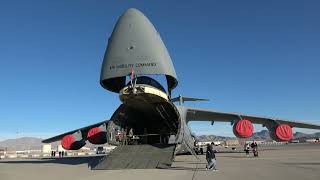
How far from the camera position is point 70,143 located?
2580 cm

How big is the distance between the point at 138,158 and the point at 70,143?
878cm

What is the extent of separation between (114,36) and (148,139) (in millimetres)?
9134

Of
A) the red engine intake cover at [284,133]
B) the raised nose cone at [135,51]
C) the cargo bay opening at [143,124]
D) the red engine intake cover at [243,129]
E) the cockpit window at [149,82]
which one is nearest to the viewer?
the raised nose cone at [135,51]

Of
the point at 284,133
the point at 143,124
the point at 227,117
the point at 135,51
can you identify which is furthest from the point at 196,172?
the point at 227,117

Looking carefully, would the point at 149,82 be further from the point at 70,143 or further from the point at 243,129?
the point at 70,143

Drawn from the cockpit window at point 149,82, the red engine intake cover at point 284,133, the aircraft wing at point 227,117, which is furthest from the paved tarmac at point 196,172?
the aircraft wing at point 227,117

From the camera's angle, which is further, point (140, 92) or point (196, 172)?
point (140, 92)

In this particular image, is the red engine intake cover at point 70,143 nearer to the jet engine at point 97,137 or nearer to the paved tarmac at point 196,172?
the jet engine at point 97,137

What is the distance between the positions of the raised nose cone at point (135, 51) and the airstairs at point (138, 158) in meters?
3.47

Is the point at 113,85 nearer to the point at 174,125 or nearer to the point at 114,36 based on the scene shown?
the point at 114,36

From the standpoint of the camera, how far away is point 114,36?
702 inches

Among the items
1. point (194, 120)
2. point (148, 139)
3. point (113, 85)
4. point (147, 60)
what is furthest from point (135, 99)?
point (194, 120)

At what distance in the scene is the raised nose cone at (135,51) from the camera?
17.0 meters

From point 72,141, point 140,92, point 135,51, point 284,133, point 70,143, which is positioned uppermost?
point 135,51
